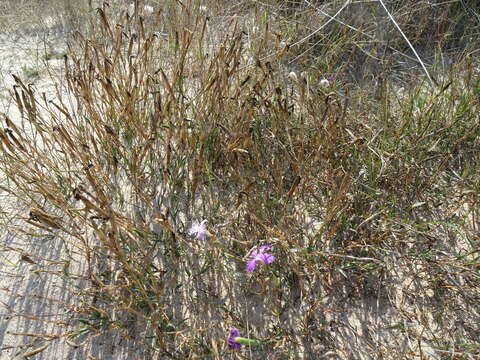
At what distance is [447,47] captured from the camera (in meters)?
2.84

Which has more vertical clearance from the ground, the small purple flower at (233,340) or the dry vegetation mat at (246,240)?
the dry vegetation mat at (246,240)

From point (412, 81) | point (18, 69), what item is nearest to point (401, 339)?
point (412, 81)

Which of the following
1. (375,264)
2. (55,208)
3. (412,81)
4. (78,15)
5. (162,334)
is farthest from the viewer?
(78,15)

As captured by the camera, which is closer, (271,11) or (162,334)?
(162,334)

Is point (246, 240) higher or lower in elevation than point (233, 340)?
higher

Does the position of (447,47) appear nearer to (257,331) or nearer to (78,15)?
(257,331)

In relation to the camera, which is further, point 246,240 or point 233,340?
point 246,240

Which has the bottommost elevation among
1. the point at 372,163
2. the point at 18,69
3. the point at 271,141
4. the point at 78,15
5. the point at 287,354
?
the point at 287,354

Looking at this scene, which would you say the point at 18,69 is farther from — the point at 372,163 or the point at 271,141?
the point at 372,163

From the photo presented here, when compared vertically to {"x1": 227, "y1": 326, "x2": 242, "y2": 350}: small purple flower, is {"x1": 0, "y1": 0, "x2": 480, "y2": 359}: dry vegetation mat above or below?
above

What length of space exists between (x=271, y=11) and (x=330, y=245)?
1893 millimetres

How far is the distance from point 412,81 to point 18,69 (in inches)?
111

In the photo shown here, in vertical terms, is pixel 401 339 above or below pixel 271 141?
below

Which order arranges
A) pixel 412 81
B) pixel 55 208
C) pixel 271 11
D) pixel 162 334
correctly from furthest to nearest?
pixel 271 11 < pixel 412 81 < pixel 55 208 < pixel 162 334
